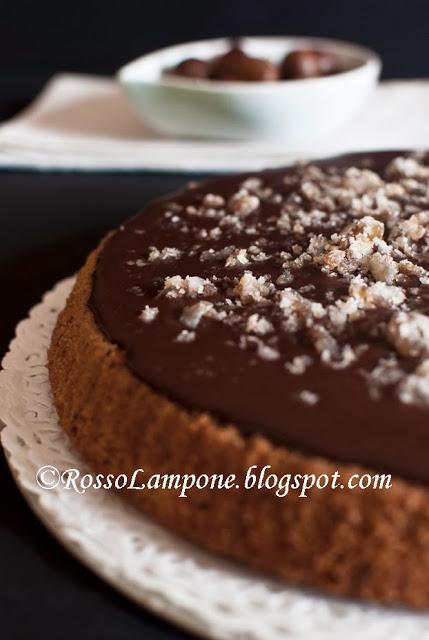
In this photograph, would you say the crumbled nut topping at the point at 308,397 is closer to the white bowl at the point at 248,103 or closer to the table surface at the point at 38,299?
the table surface at the point at 38,299

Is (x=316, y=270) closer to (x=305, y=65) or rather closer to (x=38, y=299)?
(x=38, y=299)

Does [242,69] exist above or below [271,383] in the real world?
→ below

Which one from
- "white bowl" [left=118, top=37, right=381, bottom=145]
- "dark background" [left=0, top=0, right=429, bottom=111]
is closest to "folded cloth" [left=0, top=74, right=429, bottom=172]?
"white bowl" [left=118, top=37, right=381, bottom=145]

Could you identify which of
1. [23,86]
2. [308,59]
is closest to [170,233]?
[308,59]

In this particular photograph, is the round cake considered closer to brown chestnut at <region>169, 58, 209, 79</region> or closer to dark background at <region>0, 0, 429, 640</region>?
dark background at <region>0, 0, 429, 640</region>

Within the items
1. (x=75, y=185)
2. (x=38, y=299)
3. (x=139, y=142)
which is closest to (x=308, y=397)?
(x=38, y=299)

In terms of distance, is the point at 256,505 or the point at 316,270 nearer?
the point at 256,505

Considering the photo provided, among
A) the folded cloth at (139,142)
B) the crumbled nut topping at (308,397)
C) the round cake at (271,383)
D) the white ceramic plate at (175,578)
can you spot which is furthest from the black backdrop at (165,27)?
the crumbled nut topping at (308,397)
